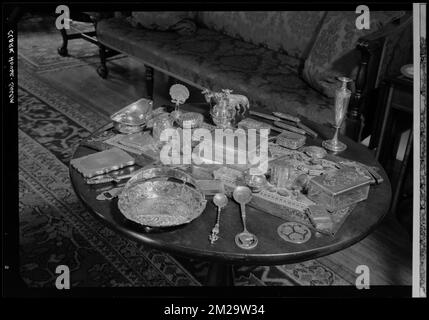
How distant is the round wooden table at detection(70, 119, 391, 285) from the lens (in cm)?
77

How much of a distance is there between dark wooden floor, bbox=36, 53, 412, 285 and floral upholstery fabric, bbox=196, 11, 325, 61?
0.46m

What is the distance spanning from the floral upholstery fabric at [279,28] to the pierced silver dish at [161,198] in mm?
1065

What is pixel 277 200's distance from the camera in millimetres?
893

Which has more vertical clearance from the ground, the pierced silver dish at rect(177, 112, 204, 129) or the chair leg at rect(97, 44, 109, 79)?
the pierced silver dish at rect(177, 112, 204, 129)

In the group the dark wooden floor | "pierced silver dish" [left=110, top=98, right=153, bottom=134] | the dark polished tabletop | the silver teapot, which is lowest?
the dark wooden floor

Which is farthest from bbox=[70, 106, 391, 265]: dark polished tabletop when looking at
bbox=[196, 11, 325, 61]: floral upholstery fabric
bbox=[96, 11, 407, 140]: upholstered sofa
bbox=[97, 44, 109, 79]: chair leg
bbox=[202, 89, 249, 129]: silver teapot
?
bbox=[97, 44, 109, 79]: chair leg

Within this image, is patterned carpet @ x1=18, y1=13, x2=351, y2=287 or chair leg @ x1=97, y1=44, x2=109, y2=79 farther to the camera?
chair leg @ x1=97, y1=44, x2=109, y2=79

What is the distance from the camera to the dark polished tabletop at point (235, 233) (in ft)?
2.52

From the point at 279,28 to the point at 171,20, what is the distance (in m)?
0.59

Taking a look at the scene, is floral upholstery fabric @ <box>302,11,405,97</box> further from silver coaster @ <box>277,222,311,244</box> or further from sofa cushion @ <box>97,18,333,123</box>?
silver coaster @ <box>277,222,311,244</box>

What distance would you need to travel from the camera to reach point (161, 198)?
884mm

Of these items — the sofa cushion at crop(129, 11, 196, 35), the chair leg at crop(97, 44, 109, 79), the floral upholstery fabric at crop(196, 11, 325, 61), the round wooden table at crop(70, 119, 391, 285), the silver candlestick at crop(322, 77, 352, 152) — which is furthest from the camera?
the chair leg at crop(97, 44, 109, 79)

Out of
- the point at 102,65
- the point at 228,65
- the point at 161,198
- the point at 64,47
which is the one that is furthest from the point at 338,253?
the point at 64,47

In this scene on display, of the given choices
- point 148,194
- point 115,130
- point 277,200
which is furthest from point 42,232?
point 277,200
